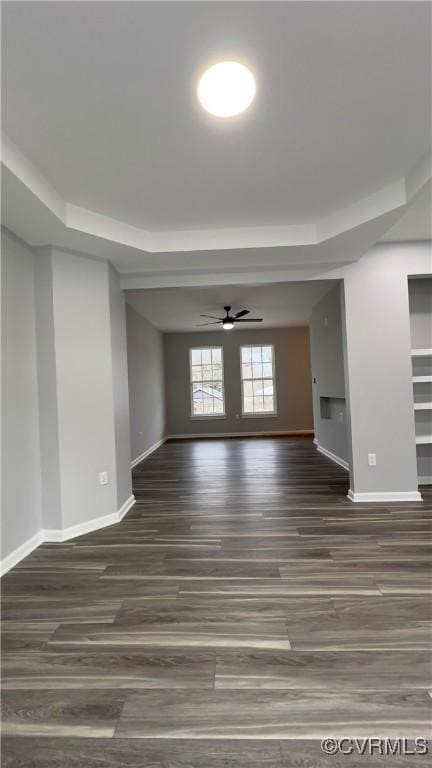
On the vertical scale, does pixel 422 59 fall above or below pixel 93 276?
above

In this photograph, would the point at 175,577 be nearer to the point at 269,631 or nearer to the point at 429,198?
the point at 269,631

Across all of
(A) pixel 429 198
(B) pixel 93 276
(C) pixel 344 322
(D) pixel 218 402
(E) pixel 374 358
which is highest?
(A) pixel 429 198

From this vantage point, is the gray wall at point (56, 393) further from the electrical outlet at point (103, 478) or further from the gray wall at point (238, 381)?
the gray wall at point (238, 381)

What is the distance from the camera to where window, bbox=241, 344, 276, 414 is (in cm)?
960

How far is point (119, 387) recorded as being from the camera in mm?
3801

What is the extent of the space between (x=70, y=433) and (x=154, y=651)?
1935 millimetres

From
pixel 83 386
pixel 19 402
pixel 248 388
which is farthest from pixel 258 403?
pixel 19 402

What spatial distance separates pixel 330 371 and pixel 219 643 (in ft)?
15.0

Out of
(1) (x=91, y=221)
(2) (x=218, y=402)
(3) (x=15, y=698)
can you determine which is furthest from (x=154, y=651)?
(2) (x=218, y=402)

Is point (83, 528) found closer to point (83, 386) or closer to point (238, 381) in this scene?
point (83, 386)

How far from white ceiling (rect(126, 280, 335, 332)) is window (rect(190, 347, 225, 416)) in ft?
3.97

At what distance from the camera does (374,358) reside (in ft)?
12.7

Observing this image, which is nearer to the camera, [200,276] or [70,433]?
[70,433]

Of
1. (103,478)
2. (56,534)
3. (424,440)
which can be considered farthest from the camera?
(424,440)
